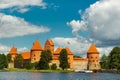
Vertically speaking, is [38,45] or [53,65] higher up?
[38,45]

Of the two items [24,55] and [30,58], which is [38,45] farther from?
[24,55]

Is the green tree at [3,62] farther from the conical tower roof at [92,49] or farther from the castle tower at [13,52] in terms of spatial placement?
the conical tower roof at [92,49]

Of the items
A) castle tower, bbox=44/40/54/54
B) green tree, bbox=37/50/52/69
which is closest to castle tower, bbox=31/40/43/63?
castle tower, bbox=44/40/54/54

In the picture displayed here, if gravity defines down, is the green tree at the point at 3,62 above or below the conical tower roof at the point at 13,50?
below

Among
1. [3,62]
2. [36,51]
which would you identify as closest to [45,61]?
[3,62]

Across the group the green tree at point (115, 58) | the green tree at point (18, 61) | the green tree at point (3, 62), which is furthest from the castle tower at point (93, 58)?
the green tree at point (3, 62)

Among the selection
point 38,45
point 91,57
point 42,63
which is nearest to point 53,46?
point 38,45

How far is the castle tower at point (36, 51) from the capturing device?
123m

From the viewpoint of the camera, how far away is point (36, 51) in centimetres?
12406

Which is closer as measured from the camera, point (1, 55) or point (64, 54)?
point (64, 54)

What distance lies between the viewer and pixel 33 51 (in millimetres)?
124625

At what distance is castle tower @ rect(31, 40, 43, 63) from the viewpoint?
123 m

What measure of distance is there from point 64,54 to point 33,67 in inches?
590

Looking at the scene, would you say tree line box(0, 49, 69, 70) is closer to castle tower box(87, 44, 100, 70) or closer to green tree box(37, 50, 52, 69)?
green tree box(37, 50, 52, 69)
